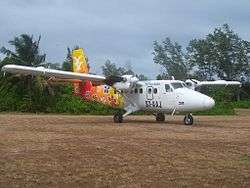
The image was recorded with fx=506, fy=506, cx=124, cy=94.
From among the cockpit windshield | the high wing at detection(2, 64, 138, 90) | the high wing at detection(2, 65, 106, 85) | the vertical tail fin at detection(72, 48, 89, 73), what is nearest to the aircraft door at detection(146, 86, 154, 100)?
the high wing at detection(2, 64, 138, 90)

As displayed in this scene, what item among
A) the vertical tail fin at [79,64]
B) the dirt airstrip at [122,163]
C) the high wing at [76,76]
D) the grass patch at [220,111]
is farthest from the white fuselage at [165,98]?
the grass patch at [220,111]

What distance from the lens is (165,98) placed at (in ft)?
79.6

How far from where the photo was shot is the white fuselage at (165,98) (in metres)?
22.7

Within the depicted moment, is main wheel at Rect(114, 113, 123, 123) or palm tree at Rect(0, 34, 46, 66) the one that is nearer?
main wheel at Rect(114, 113, 123, 123)

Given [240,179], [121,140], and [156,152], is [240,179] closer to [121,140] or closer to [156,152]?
[156,152]

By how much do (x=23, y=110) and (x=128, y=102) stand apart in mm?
14041

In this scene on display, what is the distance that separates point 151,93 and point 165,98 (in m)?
1.02

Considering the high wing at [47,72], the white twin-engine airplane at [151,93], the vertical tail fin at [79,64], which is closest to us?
the white twin-engine airplane at [151,93]

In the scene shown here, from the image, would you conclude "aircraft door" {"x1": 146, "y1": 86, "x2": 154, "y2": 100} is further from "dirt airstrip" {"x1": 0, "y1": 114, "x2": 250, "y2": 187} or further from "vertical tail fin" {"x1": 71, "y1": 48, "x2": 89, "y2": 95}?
"dirt airstrip" {"x1": 0, "y1": 114, "x2": 250, "y2": 187}

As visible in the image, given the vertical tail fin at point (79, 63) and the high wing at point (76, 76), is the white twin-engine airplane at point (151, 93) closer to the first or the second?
the high wing at point (76, 76)

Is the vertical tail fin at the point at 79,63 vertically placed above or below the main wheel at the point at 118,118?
above

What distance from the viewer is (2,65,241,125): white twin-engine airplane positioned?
75.1ft

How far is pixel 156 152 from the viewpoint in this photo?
11148 millimetres

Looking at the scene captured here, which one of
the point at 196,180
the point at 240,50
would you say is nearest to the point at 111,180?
the point at 196,180
